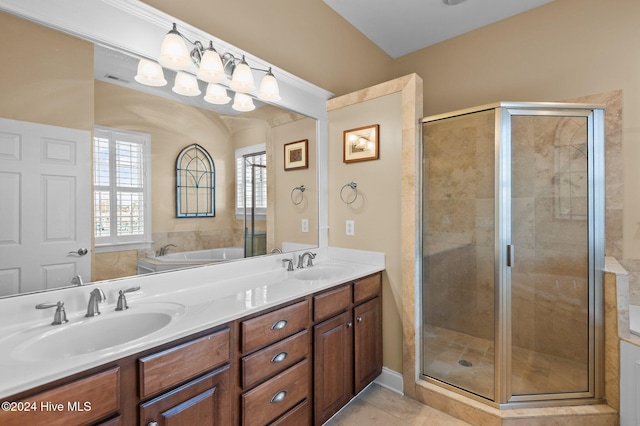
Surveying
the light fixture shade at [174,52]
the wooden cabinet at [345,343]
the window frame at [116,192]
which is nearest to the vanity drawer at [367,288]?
the wooden cabinet at [345,343]

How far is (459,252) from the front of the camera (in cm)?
224

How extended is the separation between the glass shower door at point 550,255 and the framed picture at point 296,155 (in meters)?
1.45

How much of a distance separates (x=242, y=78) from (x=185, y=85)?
329mm

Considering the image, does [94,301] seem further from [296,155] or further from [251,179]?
[296,155]

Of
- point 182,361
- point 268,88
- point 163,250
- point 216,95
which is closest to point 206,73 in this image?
point 216,95

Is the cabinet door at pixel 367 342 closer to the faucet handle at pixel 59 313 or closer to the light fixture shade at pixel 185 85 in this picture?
the faucet handle at pixel 59 313

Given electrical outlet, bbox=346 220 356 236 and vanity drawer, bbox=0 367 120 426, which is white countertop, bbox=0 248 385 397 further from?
electrical outlet, bbox=346 220 356 236

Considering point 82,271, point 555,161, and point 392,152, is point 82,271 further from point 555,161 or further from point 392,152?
point 555,161

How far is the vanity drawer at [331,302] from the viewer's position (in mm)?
1688

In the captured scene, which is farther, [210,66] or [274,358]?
[210,66]

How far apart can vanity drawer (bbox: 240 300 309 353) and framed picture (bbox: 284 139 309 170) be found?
1137 millimetres

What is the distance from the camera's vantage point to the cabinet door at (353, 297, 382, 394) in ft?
6.57

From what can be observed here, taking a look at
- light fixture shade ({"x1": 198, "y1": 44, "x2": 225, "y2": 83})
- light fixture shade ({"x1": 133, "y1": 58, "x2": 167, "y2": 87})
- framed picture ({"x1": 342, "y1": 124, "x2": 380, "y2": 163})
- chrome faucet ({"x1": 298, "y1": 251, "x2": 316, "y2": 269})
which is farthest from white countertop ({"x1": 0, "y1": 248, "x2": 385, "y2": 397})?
light fixture shade ({"x1": 198, "y1": 44, "x2": 225, "y2": 83})

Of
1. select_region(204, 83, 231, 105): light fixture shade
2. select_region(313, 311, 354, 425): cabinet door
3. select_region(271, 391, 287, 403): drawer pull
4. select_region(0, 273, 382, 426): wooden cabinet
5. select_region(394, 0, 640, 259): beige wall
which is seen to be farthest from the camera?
select_region(394, 0, 640, 259): beige wall
